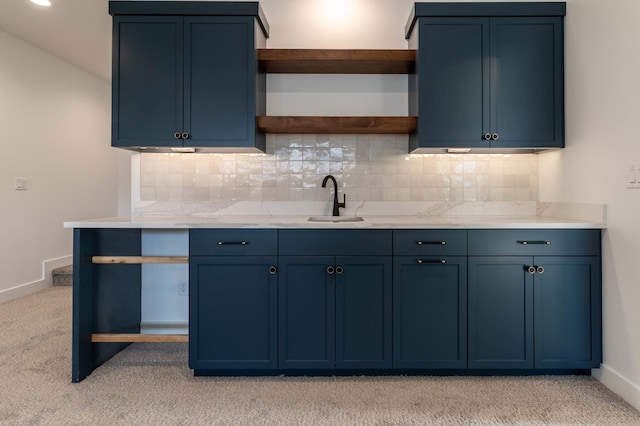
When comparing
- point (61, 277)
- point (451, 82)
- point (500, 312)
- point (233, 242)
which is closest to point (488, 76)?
point (451, 82)

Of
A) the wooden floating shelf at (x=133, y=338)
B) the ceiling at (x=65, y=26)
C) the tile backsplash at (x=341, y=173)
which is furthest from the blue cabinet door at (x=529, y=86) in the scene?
the ceiling at (x=65, y=26)

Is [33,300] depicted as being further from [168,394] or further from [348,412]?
[348,412]

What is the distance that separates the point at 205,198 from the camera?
2.70 metres

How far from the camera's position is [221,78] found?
2377mm

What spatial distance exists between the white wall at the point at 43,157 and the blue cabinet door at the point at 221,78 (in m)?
2.69

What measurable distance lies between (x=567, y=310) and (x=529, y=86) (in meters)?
1.36

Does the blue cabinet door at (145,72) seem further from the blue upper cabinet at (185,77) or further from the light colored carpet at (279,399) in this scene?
the light colored carpet at (279,399)

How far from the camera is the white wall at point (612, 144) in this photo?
1.92 metres

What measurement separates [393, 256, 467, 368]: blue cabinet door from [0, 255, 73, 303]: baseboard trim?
152 inches

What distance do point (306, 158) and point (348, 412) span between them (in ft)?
5.26

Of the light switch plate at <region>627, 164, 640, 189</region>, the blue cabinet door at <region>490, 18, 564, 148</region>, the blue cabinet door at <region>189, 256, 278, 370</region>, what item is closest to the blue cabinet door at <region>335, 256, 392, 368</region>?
the blue cabinet door at <region>189, 256, 278, 370</region>

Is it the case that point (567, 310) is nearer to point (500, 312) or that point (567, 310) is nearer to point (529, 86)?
point (500, 312)

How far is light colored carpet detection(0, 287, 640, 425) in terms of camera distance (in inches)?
70.2

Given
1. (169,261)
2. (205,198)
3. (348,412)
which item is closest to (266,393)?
(348,412)
